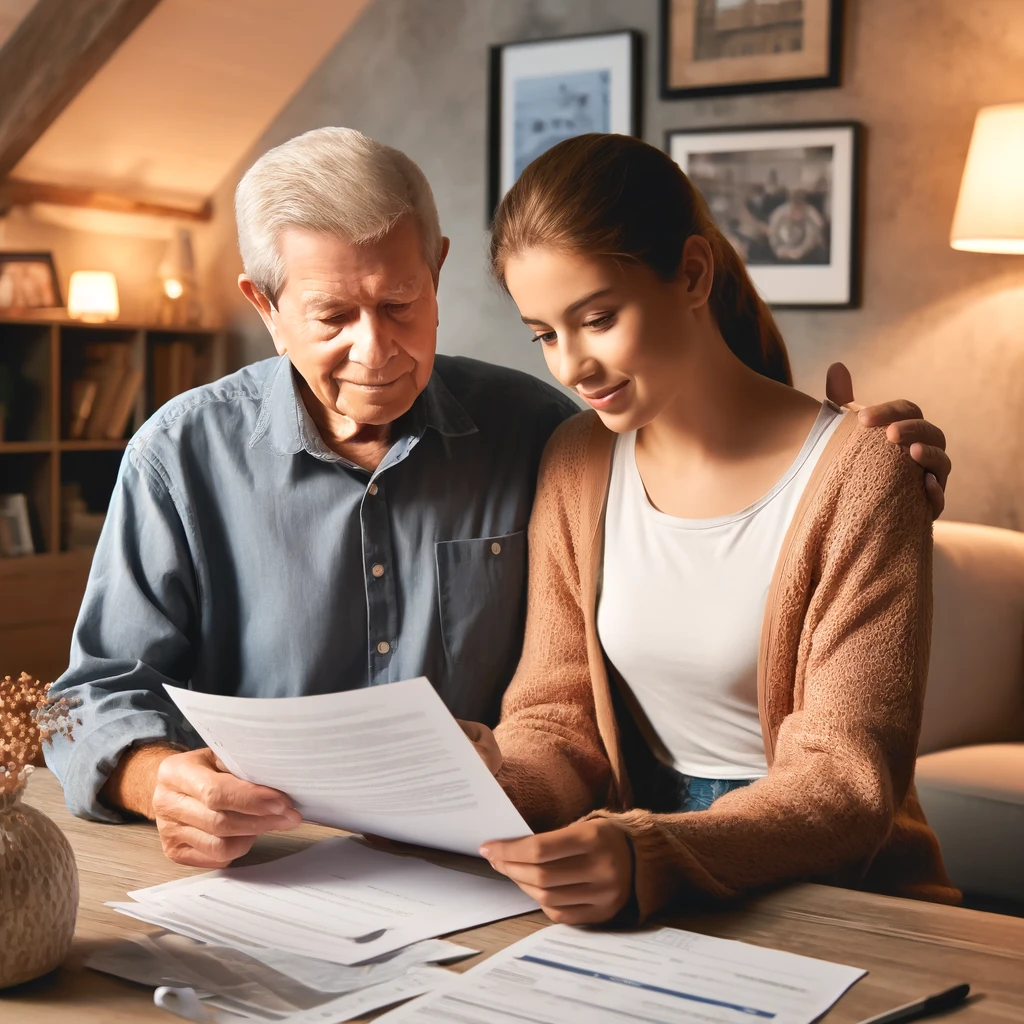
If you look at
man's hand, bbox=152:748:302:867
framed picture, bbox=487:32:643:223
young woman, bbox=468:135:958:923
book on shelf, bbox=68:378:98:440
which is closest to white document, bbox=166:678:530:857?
man's hand, bbox=152:748:302:867

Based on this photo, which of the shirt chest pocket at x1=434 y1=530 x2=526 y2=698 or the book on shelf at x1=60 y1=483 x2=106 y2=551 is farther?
the book on shelf at x1=60 y1=483 x2=106 y2=551

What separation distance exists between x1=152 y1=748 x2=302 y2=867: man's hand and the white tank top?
1.59 ft

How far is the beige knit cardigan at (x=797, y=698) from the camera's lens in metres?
1.06

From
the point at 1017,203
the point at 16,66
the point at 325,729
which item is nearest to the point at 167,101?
the point at 16,66

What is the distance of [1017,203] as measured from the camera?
3.03 meters

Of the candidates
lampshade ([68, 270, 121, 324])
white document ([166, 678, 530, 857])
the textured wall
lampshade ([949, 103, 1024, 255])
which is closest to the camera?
white document ([166, 678, 530, 857])

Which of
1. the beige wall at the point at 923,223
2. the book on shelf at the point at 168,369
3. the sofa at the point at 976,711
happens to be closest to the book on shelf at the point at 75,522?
the book on shelf at the point at 168,369

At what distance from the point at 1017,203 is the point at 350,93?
8.15ft

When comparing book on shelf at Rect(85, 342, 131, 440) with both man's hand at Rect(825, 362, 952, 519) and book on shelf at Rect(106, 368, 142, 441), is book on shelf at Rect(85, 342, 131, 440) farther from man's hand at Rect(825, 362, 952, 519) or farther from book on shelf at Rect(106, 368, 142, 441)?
man's hand at Rect(825, 362, 952, 519)

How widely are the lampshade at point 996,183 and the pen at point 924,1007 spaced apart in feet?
8.47

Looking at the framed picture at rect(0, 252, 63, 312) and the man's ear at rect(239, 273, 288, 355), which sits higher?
the framed picture at rect(0, 252, 63, 312)

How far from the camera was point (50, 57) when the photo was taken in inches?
155

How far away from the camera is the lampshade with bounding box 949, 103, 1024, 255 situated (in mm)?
3035

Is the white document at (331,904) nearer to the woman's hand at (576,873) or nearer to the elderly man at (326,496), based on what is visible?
the woman's hand at (576,873)
